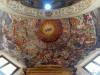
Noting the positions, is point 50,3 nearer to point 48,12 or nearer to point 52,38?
point 48,12

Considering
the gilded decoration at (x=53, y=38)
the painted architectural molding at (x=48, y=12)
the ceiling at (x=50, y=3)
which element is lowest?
the gilded decoration at (x=53, y=38)

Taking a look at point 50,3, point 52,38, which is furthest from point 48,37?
point 50,3

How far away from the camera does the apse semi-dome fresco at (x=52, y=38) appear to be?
1120 centimetres

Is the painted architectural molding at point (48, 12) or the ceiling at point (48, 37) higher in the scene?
the painted architectural molding at point (48, 12)

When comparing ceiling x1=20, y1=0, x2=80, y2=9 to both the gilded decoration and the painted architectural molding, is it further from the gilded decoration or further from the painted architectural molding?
the gilded decoration

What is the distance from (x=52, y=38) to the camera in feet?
37.6

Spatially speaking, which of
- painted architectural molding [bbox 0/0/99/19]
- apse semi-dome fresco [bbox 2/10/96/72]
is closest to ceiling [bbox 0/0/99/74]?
apse semi-dome fresco [bbox 2/10/96/72]

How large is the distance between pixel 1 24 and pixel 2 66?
1613 mm

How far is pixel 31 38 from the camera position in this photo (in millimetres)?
11359

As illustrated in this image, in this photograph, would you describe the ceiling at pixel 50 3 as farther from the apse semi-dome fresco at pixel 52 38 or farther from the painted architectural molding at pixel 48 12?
the apse semi-dome fresco at pixel 52 38

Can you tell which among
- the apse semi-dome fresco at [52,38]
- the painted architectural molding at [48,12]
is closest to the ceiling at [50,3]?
the painted architectural molding at [48,12]

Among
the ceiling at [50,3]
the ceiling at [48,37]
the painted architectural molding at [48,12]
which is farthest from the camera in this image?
the ceiling at [48,37]

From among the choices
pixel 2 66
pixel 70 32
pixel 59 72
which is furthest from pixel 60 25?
pixel 2 66

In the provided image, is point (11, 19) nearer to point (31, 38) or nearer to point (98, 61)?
point (31, 38)
